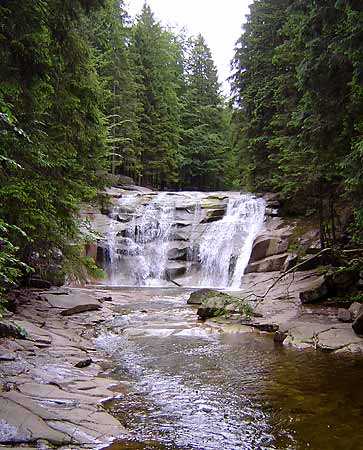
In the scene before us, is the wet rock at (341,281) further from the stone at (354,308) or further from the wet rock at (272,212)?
the wet rock at (272,212)

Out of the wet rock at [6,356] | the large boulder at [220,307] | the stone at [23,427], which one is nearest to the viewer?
the stone at [23,427]

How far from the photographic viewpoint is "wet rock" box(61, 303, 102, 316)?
33.4ft

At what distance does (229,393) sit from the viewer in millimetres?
5406

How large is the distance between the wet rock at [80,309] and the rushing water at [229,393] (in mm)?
1809

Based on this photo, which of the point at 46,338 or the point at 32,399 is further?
the point at 46,338

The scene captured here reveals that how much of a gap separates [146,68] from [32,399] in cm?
3582

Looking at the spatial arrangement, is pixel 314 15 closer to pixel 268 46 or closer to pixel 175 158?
pixel 268 46

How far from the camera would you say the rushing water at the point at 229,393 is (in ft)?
13.5

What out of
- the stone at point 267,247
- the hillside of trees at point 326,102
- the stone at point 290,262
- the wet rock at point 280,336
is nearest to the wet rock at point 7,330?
the wet rock at point 280,336

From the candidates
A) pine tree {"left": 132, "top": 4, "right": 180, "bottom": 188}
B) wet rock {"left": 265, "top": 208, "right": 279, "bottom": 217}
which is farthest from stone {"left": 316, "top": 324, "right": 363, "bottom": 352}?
pine tree {"left": 132, "top": 4, "right": 180, "bottom": 188}

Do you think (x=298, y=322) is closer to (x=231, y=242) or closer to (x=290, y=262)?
(x=290, y=262)

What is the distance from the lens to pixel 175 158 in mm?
36594

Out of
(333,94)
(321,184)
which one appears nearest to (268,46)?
(321,184)

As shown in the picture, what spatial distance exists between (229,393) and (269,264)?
12.4m
